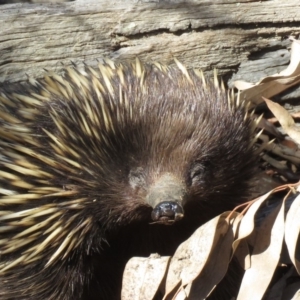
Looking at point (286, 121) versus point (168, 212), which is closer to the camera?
point (168, 212)

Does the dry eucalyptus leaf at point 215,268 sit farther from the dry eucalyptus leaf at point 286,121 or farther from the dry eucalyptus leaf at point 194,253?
the dry eucalyptus leaf at point 286,121

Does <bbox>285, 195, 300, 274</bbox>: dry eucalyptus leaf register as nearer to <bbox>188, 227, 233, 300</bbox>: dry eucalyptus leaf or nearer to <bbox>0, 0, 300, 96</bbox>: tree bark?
<bbox>188, 227, 233, 300</bbox>: dry eucalyptus leaf

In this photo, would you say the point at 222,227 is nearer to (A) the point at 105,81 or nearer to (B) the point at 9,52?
(A) the point at 105,81

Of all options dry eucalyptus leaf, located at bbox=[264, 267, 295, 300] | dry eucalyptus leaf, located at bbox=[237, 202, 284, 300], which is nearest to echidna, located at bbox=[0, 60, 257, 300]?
dry eucalyptus leaf, located at bbox=[237, 202, 284, 300]

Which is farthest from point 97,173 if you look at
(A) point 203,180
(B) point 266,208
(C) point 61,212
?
→ (B) point 266,208

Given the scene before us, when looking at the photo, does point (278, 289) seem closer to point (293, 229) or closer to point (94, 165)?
point (293, 229)

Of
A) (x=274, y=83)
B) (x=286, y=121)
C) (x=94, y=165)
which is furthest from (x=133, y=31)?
(x=94, y=165)
